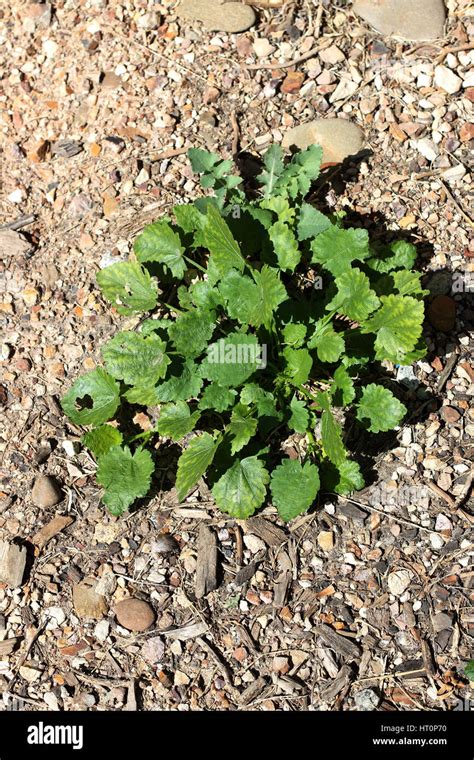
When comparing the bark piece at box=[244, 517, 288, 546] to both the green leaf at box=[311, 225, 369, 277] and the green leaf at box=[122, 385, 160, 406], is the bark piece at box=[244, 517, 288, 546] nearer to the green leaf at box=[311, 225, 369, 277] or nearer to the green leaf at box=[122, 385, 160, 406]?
the green leaf at box=[122, 385, 160, 406]

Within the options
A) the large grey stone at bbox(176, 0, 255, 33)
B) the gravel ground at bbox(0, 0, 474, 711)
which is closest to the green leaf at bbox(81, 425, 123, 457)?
the gravel ground at bbox(0, 0, 474, 711)

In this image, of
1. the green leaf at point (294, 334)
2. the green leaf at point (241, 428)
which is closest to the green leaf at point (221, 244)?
the green leaf at point (294, 334)

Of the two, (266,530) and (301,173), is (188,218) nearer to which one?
(301,173)

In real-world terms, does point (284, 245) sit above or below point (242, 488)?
above

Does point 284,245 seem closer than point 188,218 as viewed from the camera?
Yes

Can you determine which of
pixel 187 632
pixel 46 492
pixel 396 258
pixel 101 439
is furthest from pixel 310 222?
pixel 187 632

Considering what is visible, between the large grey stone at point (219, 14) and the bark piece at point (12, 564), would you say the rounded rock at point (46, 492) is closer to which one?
the bark piece at point (12, 564)
